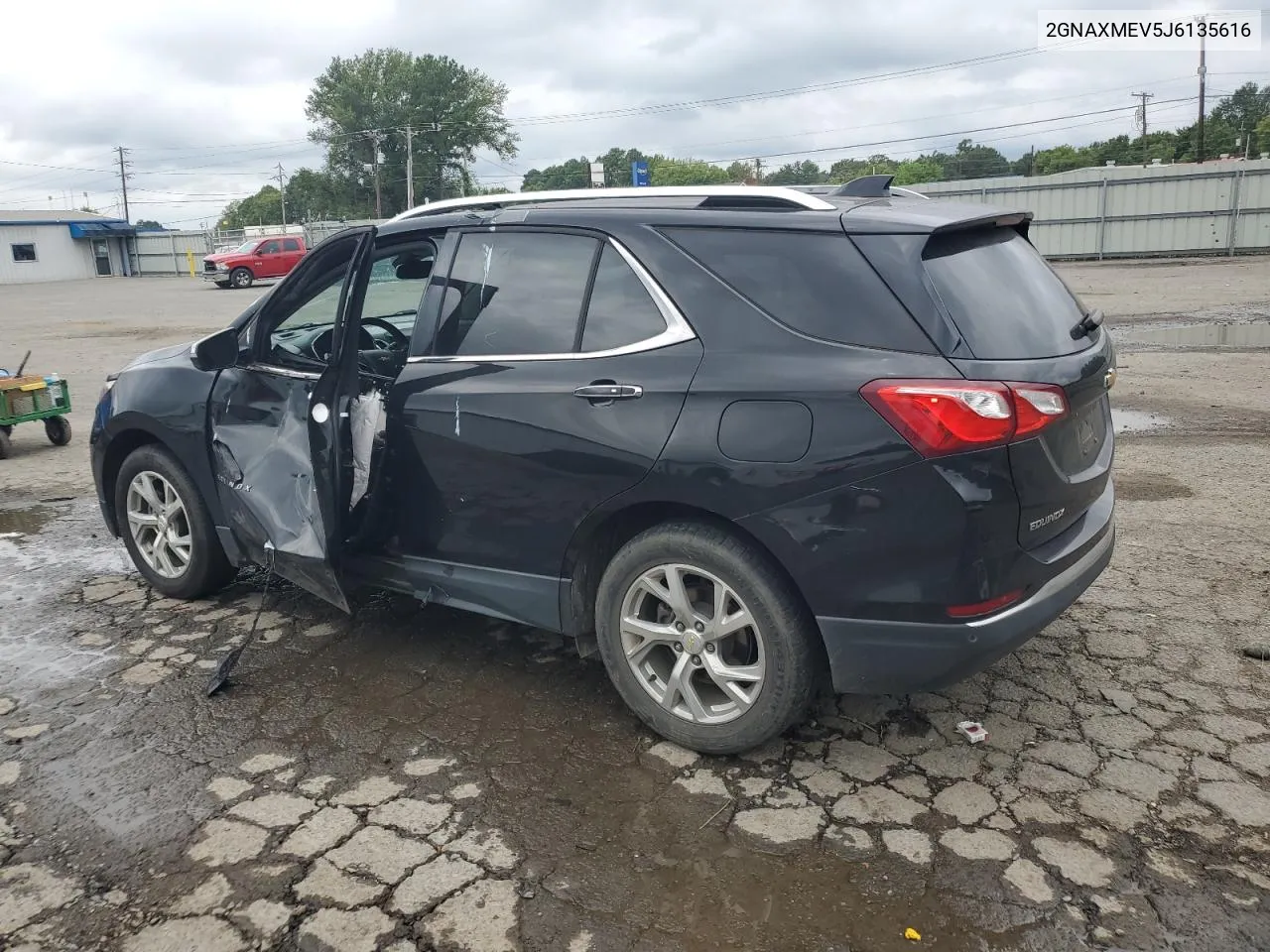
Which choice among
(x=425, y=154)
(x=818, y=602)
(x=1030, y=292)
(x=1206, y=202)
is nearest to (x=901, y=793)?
(x=818, y=602)

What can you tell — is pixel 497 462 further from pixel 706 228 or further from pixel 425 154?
pixel 425 154

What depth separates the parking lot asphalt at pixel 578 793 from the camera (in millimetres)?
2688

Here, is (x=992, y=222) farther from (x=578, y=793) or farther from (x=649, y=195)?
(x=578, y=793)

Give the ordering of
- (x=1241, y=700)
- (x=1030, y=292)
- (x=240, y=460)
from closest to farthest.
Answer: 1. (x=1030, y=292)
2. (x=1241, y=700)
3. (x=240, y=460)

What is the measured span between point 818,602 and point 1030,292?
4.36ft

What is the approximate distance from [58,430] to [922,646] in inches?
340

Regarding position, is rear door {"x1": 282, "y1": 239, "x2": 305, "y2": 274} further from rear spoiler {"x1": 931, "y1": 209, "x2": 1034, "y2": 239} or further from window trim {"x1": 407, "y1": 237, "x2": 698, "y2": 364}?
rear spoiler {"x1": 931, "y1": 209, "x2": 1034, "y2": 239}

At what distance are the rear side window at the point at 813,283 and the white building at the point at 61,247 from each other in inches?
2495

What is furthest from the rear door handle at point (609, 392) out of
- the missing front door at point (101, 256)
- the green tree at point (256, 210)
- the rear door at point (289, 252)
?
the green tree at point (256, 210)

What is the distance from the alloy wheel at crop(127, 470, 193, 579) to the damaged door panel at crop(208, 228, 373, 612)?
0.48 meters

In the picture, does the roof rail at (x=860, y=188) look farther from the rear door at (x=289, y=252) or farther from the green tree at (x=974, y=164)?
the green tree at (x=974, y=164)

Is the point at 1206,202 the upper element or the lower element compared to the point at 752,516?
upper

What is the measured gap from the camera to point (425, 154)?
79500 mm

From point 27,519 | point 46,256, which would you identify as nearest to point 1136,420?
point 27,519
